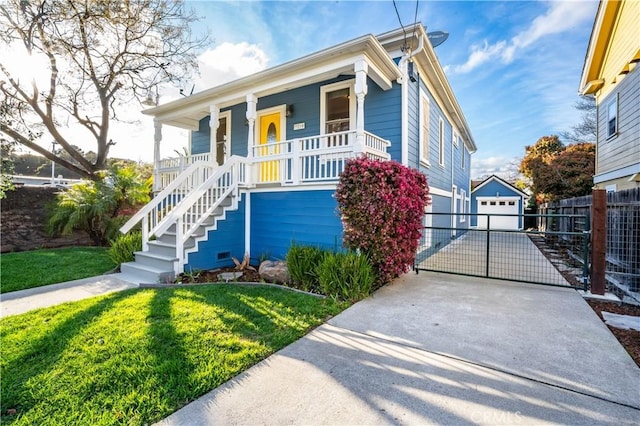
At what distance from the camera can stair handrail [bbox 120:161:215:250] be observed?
6105mm

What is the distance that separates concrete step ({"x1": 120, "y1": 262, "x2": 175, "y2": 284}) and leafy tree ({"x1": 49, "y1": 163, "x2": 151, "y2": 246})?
10.9 feet

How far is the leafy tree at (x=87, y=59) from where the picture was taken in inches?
337

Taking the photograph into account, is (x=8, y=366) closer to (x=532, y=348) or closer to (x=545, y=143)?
(x=532, y=348)

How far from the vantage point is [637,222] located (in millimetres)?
4457

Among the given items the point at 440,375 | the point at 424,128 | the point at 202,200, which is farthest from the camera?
the point at 424,128

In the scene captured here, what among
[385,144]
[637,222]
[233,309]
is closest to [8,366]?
[233,309]

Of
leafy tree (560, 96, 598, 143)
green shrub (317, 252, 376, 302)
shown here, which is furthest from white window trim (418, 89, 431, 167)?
leafy tree (560, 96, 598, 143)

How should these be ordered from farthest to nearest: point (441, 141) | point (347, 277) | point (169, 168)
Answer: point (441, 141), point (169, 168), point (347, 277)

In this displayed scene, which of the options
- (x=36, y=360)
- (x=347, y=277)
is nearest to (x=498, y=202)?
(x=347, y=277)

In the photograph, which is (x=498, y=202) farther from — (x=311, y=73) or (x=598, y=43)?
(x=311, y=73)

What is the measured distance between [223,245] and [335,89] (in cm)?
476

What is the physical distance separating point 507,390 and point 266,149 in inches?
308

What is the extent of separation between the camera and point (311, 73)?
6297 mm

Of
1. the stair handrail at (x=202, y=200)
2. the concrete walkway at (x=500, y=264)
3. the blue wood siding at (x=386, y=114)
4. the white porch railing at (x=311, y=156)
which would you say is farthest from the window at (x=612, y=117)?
the stair handrail at (x=202, y=200)
